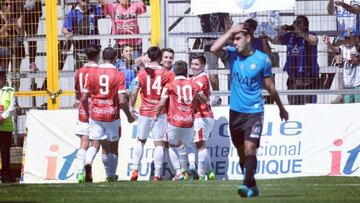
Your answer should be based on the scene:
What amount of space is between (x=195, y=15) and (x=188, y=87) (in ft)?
7.27

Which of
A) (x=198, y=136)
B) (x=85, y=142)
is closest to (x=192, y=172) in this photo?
(x=198, y=136)

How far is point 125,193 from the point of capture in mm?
15961

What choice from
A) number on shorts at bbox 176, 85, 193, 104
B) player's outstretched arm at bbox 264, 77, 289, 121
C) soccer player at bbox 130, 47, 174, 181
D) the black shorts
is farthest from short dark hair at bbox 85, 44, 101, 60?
player's outstretched arm at bbox 264, 77, 289, 121

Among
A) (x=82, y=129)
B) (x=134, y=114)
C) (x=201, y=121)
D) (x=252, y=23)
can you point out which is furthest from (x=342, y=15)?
(x=82, y=129)

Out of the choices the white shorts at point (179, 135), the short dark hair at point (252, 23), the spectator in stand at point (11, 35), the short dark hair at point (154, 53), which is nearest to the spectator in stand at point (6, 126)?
the spectator in stand at point (11, 35)

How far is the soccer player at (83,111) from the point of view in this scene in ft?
66.0

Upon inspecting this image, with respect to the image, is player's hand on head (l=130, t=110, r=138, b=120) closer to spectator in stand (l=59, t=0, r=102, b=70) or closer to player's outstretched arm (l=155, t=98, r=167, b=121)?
player's outstretched arm (l=155, t=98, r=167, b=121)

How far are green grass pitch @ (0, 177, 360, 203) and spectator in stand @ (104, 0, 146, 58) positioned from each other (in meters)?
4.30

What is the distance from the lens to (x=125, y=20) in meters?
22.4

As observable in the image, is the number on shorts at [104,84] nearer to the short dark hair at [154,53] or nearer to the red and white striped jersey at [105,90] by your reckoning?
the red and white striped jersey at [105,90]

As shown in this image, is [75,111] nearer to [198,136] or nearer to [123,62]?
[123,62]

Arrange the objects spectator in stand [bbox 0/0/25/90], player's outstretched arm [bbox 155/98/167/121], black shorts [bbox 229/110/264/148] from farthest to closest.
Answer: spectator in stand [bbox 0/0/25/90]
player's outstretched arm [bbox 155/98/167/121]
black shorts [bbox 229/110/264/148]

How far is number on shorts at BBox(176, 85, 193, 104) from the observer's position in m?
20.6

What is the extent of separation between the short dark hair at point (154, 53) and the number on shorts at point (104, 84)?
39.4 inches
